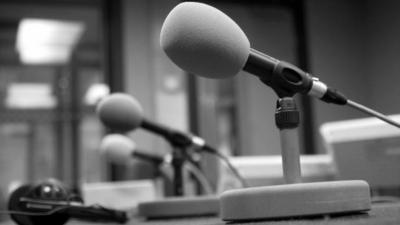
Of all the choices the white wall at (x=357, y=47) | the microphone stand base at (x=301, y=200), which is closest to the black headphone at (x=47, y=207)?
the microphone stand base at (x=301, y=200)

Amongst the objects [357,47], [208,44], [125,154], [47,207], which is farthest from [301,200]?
[357,47]

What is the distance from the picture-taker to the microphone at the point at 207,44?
50cm

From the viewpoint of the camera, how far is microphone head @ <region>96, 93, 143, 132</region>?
85 cm

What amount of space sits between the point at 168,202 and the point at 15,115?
5.38 m

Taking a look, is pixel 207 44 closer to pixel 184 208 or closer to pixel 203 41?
pixel 203 41

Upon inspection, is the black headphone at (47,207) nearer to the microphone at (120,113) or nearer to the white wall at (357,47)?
the microphone at (120,113)

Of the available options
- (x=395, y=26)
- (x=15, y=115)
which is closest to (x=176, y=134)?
(x=395, y=26)

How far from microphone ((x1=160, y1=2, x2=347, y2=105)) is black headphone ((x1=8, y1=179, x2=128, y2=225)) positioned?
29cm

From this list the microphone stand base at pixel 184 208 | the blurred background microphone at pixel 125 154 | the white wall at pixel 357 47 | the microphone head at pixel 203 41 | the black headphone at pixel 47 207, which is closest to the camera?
the microphone head at pixel 203 41

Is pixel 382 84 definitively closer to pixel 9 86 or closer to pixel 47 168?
pixel 47 168

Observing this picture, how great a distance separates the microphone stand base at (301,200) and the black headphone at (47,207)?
0.26 metres

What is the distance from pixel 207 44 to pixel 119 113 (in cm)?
38

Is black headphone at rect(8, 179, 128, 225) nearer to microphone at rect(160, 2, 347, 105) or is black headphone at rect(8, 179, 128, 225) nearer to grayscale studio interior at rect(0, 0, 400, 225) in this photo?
grayscale studio interior at rect(0, 0, 400, 225)

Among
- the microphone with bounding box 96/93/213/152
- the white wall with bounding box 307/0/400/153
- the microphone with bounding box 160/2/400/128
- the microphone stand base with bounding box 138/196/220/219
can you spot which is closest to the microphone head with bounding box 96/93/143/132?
the microphone with bounding box 96/93/213/152
